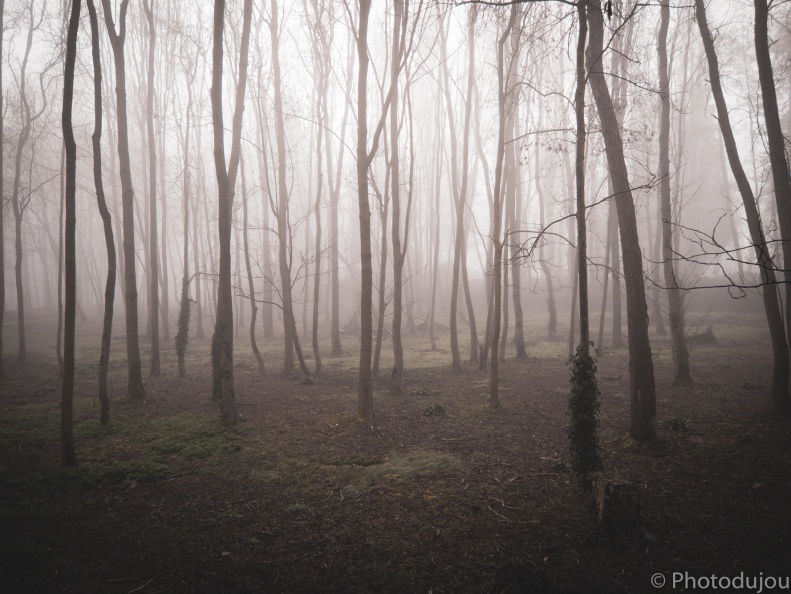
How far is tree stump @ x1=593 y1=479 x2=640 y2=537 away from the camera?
3424 mm

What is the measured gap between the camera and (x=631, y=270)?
5.34m

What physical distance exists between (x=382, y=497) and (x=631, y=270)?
430 centimetres

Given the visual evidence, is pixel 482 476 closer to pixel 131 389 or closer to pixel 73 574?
pixel 73 574

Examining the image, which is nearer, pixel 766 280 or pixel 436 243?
pixel 766 280

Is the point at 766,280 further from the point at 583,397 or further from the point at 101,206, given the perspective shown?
the point at 101,206

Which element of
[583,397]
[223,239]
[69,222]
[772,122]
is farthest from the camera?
[223,239]

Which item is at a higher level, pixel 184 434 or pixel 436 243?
pixel 436 243

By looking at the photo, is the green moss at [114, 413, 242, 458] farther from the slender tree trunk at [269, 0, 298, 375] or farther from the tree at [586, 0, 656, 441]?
the tree at [586, 0, 656, 441]

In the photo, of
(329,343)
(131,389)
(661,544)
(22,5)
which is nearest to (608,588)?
(661,544)

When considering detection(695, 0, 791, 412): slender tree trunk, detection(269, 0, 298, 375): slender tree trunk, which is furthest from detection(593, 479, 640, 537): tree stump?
detection(269, 0, 298, 375): slender tree trunk

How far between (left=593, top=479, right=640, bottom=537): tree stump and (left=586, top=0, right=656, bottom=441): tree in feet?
6.89

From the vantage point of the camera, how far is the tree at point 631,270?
17.3 feet

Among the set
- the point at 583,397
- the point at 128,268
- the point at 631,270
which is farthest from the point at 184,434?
the point at 631,270

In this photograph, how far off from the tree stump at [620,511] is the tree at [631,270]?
6.89ft
